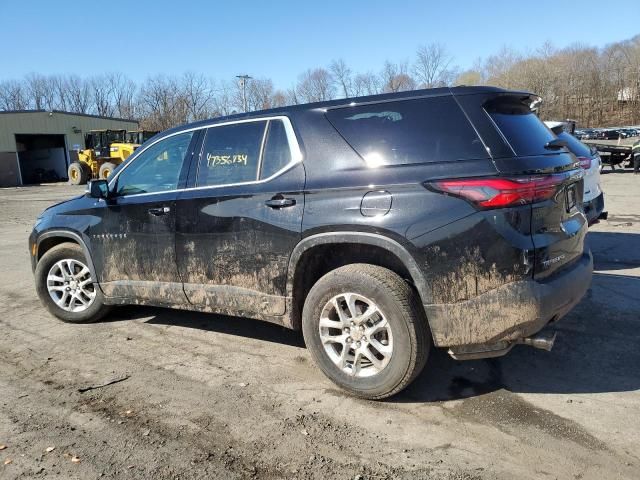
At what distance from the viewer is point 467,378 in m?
3.64

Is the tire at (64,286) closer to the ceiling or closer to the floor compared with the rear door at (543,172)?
closer to the floor

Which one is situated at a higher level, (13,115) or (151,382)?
(13,115)

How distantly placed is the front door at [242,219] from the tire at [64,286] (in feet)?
4.57

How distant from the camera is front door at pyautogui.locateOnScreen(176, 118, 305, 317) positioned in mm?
3613

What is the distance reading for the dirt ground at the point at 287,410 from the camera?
2.71 meters

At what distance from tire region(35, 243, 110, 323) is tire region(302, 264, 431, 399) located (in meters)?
2.54

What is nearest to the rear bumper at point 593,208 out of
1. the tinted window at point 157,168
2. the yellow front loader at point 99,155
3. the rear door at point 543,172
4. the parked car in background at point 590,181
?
the parked car in background at point 590,181

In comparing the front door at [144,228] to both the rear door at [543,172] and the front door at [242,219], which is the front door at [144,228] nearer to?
the front door at [242,219]

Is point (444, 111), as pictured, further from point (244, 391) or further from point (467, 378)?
point (244, 391)

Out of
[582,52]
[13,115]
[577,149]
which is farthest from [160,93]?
[577,149]

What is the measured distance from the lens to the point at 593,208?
6.43 metres

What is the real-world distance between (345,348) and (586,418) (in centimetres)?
152

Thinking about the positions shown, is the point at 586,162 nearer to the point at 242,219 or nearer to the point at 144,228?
the point at 242,219

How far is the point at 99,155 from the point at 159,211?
30.6 metres
